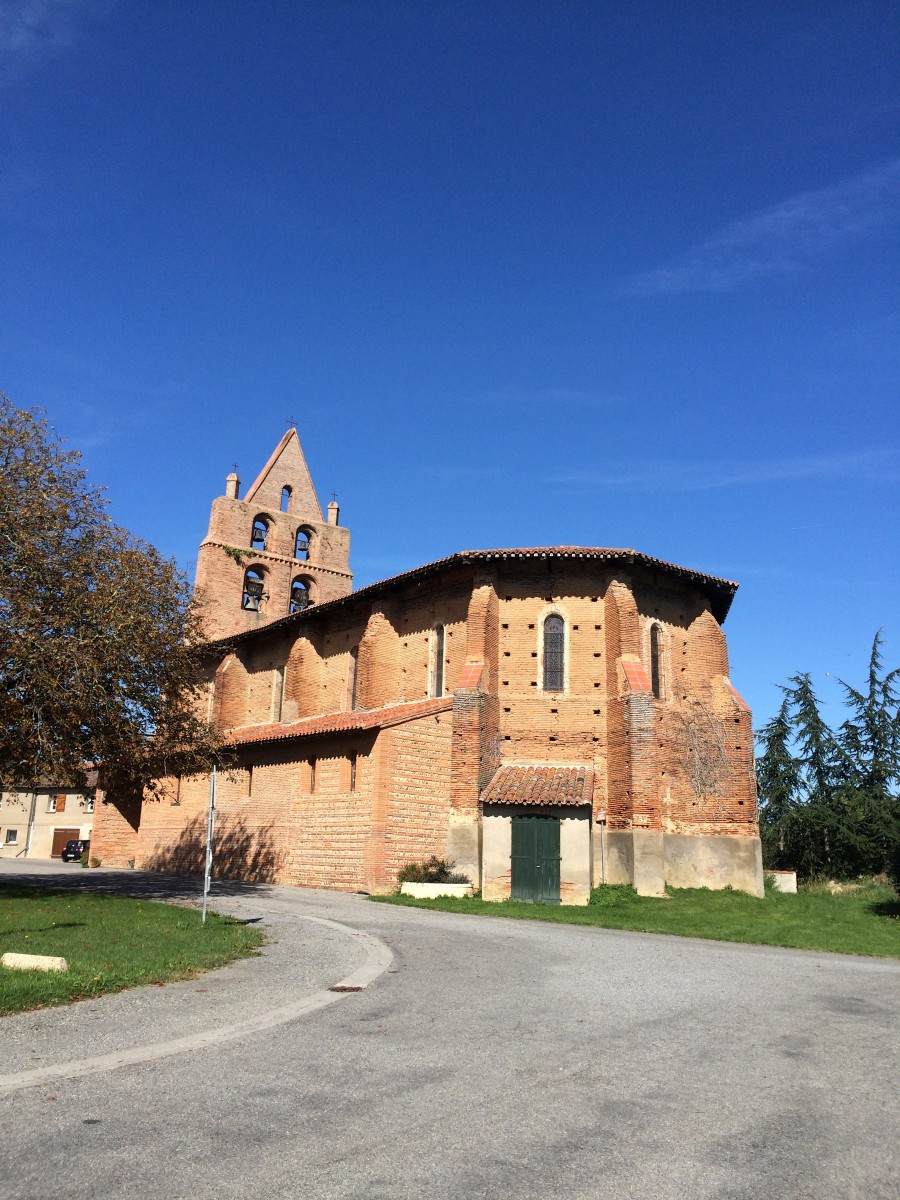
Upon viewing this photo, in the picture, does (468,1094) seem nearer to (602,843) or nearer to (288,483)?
(602,843)

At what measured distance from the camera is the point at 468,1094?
5660 mm

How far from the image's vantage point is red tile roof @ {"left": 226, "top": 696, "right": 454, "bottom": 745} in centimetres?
2352

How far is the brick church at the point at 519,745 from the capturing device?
73.8 ft

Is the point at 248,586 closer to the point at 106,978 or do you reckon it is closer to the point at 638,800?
the point at 638,800

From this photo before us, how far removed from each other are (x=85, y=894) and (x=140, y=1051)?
531 inches

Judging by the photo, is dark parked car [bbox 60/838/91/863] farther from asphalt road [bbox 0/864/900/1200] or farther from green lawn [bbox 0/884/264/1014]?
asphalt road [bbox 0/864/900/1200]

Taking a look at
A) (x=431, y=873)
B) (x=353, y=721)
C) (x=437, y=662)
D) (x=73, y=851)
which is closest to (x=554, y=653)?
(x=437, y=662)

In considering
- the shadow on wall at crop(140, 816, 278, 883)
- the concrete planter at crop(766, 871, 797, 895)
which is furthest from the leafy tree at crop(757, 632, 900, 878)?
the shadow on wall at crop(140, 816, 278, 883)

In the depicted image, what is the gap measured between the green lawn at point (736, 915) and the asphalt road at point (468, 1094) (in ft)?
21.7

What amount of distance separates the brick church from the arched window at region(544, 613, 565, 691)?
0.05 meters

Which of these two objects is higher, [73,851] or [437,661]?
[437,661]

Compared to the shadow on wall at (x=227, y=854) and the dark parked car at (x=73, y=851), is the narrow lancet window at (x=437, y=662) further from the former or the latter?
the dark parked car at (x=73, y=851)

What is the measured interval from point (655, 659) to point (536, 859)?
745cm

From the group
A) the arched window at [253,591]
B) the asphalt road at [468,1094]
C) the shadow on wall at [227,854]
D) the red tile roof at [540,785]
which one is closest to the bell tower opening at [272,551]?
the arched window at [253,591]
